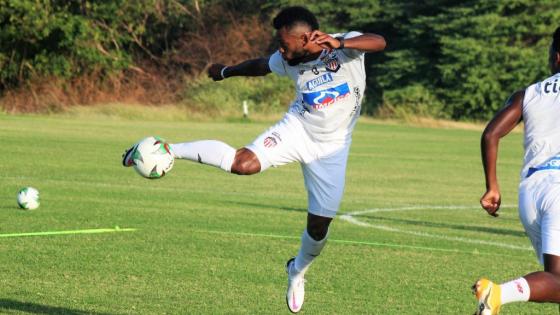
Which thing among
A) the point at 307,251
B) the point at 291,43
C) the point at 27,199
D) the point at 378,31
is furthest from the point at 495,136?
the point at 378,31

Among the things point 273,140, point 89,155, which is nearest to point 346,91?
point 273,140

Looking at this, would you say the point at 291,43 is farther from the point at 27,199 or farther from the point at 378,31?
the point at 378,31

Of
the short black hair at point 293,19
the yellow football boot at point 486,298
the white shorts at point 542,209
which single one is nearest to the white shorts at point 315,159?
the short black hair at point 293,19

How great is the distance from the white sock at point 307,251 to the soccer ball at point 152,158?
5.70ft

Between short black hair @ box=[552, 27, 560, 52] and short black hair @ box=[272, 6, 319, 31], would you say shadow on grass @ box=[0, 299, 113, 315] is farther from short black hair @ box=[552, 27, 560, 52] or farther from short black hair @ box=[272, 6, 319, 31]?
short black hair @ box=[552, 27, 560, 52]

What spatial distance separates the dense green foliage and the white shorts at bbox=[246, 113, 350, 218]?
4666cm

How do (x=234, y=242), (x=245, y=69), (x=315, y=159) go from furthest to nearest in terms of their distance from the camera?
1. (x=234, y=242)
2. (x=245, y=69)
3. (x=315, y=159)

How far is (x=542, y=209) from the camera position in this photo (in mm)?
7039

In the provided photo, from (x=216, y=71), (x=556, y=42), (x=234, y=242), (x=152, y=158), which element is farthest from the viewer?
(x=234, y=242)

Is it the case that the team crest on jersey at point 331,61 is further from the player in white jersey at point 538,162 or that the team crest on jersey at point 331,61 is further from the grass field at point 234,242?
the player in white jersey at point 538,162

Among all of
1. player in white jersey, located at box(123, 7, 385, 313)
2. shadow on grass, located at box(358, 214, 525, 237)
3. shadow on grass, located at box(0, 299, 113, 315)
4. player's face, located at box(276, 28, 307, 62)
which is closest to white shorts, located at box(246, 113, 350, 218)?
player in white jersey, located at box(123, 7, 385, 313)

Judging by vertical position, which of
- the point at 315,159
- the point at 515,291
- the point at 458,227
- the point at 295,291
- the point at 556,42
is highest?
the point at 556,42

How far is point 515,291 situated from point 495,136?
1002mm

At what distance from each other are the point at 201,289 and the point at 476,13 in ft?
175
